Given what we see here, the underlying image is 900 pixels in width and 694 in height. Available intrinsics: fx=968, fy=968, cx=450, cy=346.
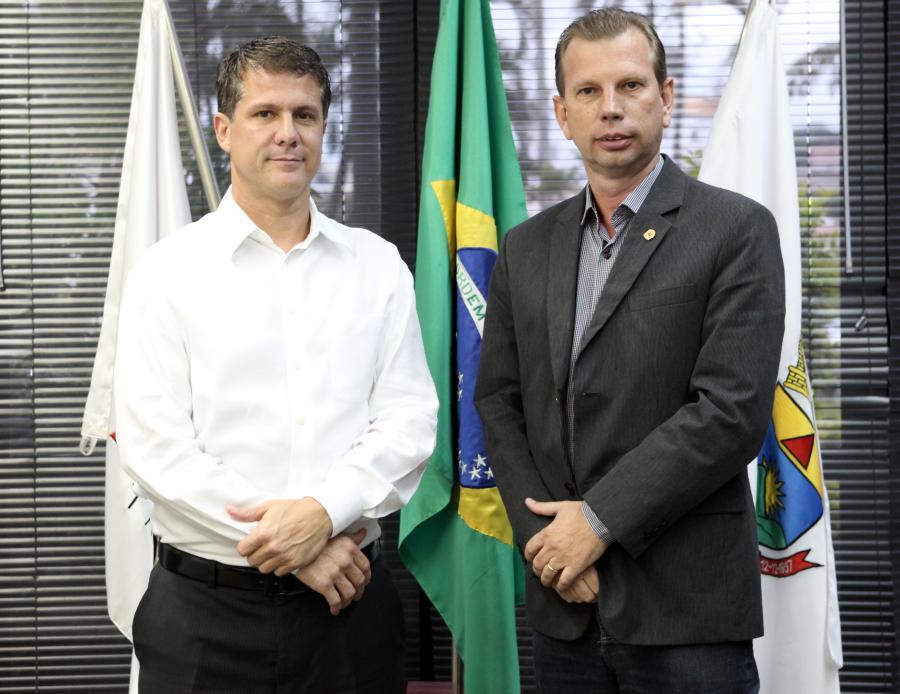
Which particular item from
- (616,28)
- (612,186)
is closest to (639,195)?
(612,186)

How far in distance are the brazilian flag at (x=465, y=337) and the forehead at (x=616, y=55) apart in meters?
0.78

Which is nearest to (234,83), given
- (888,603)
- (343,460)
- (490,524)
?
(343,460)

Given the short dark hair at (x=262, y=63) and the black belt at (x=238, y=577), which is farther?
the short dark hair at (x=262, y=63)

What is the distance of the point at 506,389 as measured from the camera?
1.89 meters

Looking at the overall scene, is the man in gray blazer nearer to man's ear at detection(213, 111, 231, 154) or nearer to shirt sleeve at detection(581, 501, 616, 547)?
shirt sleeve at detection(581, 501, 616, 547)

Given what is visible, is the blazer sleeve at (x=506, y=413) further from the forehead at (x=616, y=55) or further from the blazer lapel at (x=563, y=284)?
the forehead at (x=616, y=55)

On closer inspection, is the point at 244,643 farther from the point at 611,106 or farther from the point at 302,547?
the point at 611,106

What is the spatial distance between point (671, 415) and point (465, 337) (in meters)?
0.88

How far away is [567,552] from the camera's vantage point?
5.39 feet

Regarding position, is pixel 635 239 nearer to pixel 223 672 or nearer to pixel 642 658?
pixel 642 658

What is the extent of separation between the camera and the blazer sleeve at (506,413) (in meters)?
1.77

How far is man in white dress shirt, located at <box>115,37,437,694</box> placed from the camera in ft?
5.55

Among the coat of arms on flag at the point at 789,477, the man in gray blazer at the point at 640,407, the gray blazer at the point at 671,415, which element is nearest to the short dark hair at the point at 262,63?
the man in gray blazer at the point at 640,407

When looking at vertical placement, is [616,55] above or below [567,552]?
above
